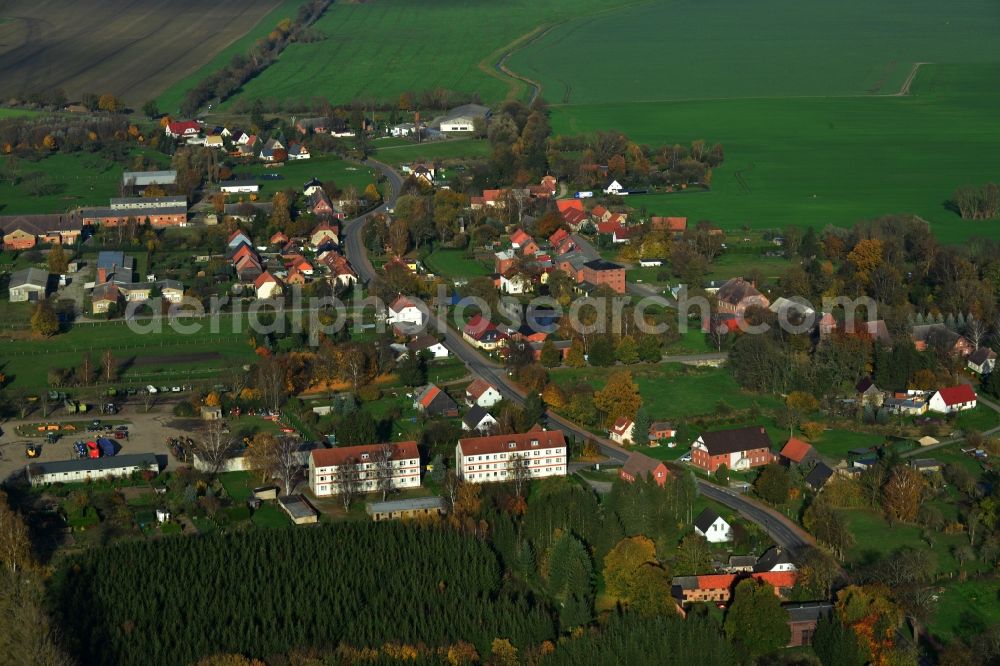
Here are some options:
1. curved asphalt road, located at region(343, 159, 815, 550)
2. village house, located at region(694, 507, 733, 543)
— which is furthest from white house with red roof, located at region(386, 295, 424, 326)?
village house, located at region(694, 507, 733, 543)

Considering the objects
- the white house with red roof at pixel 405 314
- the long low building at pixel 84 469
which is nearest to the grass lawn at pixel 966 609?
the long low building at pixel 84 469

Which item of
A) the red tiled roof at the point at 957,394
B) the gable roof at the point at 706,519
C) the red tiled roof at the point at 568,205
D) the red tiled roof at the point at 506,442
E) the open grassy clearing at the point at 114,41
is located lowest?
the red tiled roof at the point at 568,205

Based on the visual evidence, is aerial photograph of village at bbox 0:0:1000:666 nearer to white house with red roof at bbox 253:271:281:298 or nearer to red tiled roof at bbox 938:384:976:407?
white house with red roof at bbox 253:271:281:298

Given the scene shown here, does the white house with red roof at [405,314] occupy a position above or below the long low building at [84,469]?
below

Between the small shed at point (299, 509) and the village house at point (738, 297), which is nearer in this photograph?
the small shed at point (299, 509)

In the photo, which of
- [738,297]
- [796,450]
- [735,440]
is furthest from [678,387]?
[738,297]

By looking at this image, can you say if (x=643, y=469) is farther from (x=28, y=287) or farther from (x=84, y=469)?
(x=28, y=287)

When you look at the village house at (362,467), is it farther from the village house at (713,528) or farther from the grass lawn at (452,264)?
the grass lawn at (452,264)

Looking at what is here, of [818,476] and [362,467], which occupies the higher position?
[362,467]
